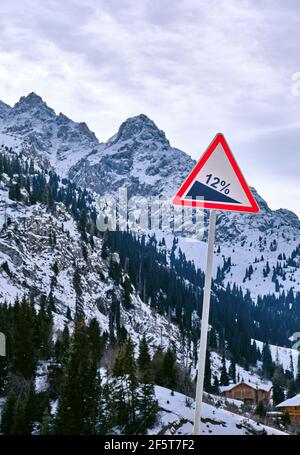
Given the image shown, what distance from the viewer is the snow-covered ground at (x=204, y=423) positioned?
34.4 m

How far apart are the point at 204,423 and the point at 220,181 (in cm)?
2962

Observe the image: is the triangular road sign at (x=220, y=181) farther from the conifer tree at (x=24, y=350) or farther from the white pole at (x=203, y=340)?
the conifer tree at (x=24, y=350)

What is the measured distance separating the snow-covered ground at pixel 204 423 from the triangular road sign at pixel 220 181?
1100 inches

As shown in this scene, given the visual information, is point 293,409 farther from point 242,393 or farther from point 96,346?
point 96,346

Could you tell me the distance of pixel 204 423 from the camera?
34.3m

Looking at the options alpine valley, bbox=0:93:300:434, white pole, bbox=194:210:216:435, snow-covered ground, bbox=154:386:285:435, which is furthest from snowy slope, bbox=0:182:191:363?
white pole, bbox=194:210:216:435

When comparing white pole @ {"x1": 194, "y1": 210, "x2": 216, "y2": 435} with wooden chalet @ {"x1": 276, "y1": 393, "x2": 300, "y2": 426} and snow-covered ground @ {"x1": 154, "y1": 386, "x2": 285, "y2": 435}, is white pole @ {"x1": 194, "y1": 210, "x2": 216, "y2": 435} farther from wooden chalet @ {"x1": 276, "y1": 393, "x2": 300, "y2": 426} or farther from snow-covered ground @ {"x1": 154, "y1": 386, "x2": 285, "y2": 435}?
wooden chalet @ {"x1": 276, "y1": 393, "x2": 300, "y2": 426}

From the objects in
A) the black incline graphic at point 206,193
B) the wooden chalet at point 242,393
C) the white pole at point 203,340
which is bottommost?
the wooden chalet at point 242,393

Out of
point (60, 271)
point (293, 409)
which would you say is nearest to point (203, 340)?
point (293, 409)

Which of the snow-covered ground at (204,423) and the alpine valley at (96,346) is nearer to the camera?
the snow-covered ground at (204,423)

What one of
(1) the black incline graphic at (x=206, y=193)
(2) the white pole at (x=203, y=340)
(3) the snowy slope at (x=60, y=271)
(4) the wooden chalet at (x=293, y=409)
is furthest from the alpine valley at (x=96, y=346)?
(1) the black incline graphic at (x=206, y=193)

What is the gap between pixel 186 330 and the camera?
6334 inches
